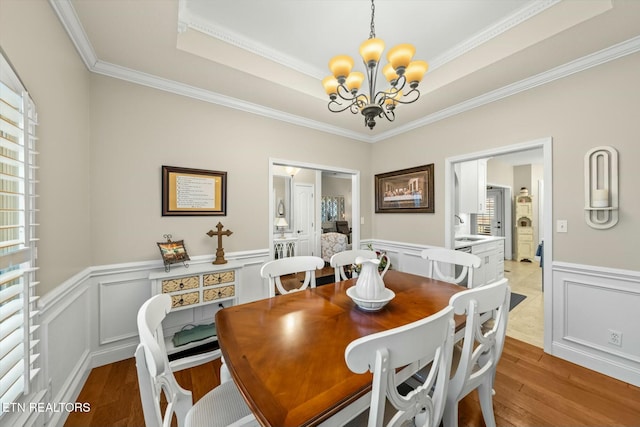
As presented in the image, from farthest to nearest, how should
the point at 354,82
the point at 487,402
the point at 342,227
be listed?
the point at 342,227
the point at 354,82
the point at 487,402

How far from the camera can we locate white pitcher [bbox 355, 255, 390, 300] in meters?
1.43

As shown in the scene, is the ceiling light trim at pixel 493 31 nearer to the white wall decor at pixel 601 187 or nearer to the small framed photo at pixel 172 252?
the white wall decor at pixel 601 187

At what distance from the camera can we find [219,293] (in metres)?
2.35

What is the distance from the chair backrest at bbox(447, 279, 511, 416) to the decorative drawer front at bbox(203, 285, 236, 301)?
1954 mm

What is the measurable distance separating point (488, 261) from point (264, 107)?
164 inches

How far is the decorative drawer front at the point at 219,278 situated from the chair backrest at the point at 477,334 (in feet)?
6.48

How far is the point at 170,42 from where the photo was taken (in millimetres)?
1863

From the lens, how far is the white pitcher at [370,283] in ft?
4.70

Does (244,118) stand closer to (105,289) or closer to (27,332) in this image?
(105,289)

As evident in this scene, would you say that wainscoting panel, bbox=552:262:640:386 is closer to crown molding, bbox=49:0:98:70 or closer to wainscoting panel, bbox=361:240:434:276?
wainscoting panel, bbox=361:240:434:276

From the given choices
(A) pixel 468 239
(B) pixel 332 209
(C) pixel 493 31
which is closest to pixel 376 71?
(C) pixel 493 31

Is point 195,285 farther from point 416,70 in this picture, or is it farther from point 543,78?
point 543,78

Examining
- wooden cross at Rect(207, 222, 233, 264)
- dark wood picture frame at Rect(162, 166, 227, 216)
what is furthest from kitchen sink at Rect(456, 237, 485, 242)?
dark wood picture frame at Rect(162, 166, 227, 216)

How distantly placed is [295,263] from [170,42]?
1993 mm
